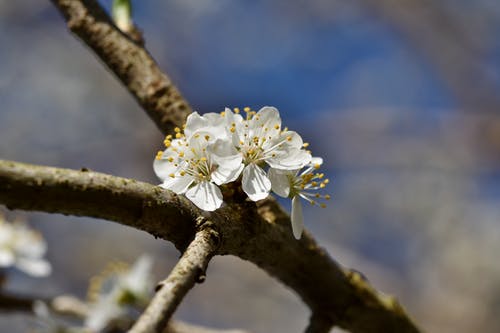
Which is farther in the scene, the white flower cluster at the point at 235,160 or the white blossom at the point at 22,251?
the white blossom at the point at 22,251

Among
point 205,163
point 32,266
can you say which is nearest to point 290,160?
point 205,163

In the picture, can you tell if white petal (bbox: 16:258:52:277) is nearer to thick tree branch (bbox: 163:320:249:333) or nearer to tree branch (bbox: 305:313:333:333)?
thick tree branch (bbox: 163:320:249:333)

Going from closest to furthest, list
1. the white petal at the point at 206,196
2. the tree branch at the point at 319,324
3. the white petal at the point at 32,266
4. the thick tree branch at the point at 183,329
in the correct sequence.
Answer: the white petal at the point at 206,196 → the tree branch at the point at 319,324 → the thick tree branch at the point at 183,329 → the white petal at the point at 32,266

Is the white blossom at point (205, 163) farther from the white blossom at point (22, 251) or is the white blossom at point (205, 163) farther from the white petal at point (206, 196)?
the white blossom at point (22, 251)

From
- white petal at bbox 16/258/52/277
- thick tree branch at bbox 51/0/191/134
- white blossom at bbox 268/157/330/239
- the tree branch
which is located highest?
thick tree branch at bbox 51/0/191/134

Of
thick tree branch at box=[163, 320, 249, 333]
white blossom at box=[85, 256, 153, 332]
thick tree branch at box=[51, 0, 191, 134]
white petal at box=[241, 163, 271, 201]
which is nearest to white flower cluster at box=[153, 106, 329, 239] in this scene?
white petal at box=[241, 163, 271, 201]

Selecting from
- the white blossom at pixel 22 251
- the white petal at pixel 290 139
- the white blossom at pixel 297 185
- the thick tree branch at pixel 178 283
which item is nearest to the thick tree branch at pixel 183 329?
the white blossom at pixel 297 185

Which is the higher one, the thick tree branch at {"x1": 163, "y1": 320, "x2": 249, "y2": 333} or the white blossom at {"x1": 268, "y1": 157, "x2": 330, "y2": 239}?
the white blossom at {"x1": 268, "y1": 157, "x2": 330, "y2": 239}

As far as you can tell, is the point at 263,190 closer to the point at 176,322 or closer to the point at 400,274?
the point at 176,322
